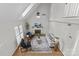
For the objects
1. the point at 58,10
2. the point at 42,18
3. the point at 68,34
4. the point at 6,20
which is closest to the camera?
the point at 6,20

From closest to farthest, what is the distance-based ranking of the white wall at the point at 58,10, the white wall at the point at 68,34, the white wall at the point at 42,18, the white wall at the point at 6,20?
the white wall at the point at 6,20 → the white wall at the point at 68,34 → the white wall at the point at 58,10 → the white wall at the point at 42,18

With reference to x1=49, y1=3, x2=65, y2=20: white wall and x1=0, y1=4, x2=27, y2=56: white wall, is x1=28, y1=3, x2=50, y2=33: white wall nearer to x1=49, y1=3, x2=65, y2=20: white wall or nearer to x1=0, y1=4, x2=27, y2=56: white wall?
x1=49, y1=3, x2=65, y2=20: white wall

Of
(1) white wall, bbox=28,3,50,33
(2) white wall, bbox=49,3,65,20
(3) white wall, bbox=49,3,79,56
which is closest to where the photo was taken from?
(3) white wall, bbox=49,3,79,56

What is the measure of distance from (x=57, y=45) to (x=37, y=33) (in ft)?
9.00

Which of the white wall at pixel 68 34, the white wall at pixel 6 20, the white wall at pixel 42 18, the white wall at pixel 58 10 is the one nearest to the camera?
the white wall at pixel 6 20

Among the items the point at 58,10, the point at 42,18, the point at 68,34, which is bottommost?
the point at 68,34

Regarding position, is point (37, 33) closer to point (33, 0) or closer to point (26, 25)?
point (26, 25)

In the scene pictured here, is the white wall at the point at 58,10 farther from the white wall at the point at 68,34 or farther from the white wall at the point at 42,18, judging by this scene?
the white wall at the point at 42,18

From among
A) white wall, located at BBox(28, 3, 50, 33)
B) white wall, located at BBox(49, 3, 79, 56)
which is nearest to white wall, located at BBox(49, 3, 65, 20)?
white wall, located at BBox(49, 3, 79, 56)

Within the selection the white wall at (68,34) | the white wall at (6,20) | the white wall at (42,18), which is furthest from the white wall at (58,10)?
the white wall at (42,18)

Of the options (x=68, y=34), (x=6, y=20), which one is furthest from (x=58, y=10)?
(x=6, y=20)

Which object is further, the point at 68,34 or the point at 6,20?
the point at 68,34

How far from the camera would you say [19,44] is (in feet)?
13.6

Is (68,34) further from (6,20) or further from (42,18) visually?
(42,18)
